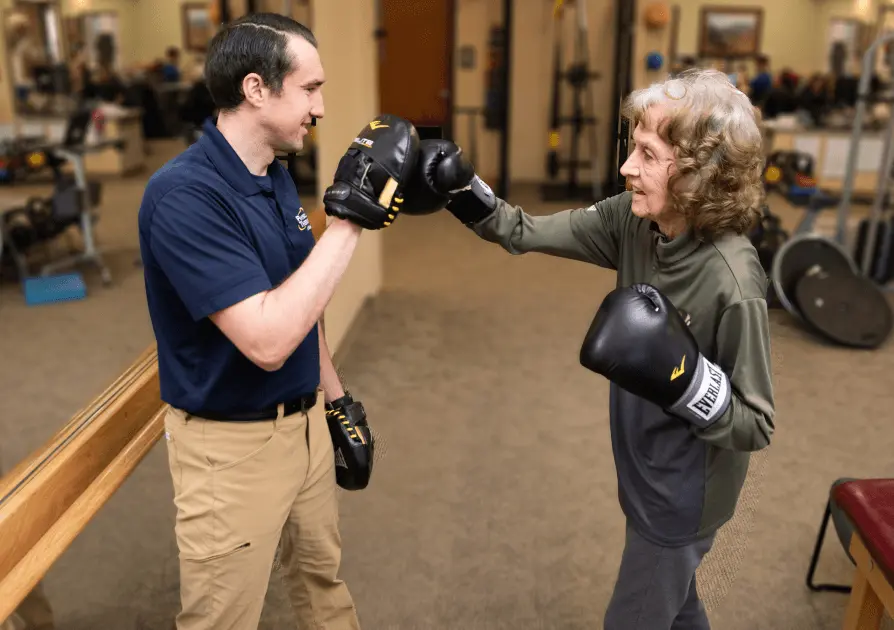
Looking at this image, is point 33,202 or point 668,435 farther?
point 33,202

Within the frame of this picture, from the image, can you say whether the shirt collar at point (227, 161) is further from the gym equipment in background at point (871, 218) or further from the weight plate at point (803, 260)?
the gym equipment in background at point (871, 218)

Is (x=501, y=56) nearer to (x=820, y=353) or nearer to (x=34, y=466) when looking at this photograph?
(x=820, y=353)

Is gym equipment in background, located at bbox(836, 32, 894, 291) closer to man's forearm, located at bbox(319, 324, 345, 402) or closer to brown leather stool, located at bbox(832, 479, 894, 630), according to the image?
brown leather stool, located at bbox(832, 479, 894, 630)

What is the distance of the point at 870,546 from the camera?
1784mm

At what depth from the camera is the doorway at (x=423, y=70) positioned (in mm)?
7273

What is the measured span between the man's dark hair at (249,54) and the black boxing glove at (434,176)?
29 centimetres

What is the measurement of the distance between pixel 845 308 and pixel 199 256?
4.18 m

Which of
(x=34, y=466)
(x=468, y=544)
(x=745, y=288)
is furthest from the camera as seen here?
(x=468, y=544)

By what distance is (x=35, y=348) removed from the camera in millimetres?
4203

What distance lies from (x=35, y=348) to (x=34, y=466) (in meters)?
2.98

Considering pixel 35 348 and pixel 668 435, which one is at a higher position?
pixel 668 435

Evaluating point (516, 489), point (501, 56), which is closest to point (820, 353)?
point (516, 489)

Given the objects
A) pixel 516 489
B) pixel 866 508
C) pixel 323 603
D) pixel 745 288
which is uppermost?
pixel 745 288

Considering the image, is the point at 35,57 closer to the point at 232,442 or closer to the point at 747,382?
the point at 232,442
